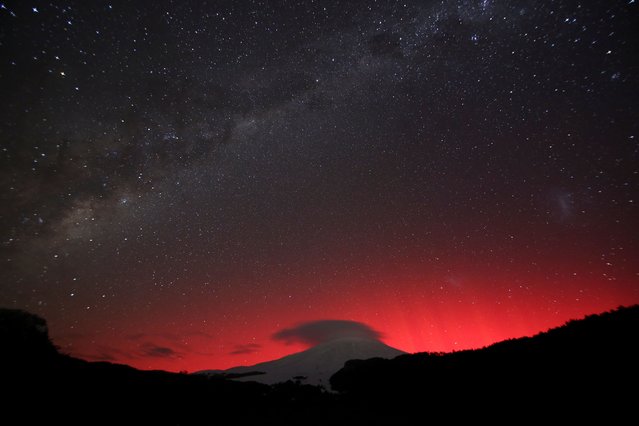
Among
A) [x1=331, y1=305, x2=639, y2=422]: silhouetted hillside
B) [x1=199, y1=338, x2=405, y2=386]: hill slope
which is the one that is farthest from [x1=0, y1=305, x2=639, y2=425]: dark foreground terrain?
[x1=199, y1=338, x2=405, y2=386]: hill slope

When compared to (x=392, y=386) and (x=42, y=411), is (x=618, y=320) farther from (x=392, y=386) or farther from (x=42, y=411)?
(x=42, y=411)

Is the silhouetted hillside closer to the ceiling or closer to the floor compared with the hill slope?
closer to the floor

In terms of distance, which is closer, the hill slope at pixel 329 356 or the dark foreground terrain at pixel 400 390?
the dark foreground terrain at pixel 400 390

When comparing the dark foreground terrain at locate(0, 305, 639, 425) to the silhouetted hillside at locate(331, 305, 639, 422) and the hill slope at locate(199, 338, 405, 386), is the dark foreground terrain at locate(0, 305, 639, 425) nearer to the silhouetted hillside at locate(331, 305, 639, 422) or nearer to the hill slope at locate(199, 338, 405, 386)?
the silhouetted hillside at locate(331, 305, 639, 422)

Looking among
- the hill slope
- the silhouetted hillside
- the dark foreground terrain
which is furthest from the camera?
the hill slope

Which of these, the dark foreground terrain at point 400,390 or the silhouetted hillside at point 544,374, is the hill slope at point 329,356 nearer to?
the dark foreground terrain at point 400,390

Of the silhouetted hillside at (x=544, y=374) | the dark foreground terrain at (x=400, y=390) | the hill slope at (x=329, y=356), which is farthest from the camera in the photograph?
the hill slope at (x=329, y=356)

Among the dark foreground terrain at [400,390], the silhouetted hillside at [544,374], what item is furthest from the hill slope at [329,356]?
the silhouetted hillside at [544,374]

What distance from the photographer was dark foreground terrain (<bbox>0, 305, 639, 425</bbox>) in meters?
7.48

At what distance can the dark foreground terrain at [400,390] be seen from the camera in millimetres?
7484

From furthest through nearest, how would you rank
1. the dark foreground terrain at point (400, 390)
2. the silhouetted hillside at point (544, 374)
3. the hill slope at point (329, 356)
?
the hill slope at point (329, 356) → the dark foreground terrain at point (400, 390) → the silhouetted hillside at point (544, 374)

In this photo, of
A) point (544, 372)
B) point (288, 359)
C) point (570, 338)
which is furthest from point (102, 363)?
point (288, 359)

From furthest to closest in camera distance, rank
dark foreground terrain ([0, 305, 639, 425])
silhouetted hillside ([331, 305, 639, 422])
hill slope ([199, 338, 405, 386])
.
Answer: hill slope ([199, 338, 405, 386]) < dark foreground terrain ([0, 305, 639, 425]) < silhouetted hillside ([331, 305, 639, 422])

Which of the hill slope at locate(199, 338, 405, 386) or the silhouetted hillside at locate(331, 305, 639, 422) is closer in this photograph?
the silhouetted hillside at locate(331, 305, 639, 422)
